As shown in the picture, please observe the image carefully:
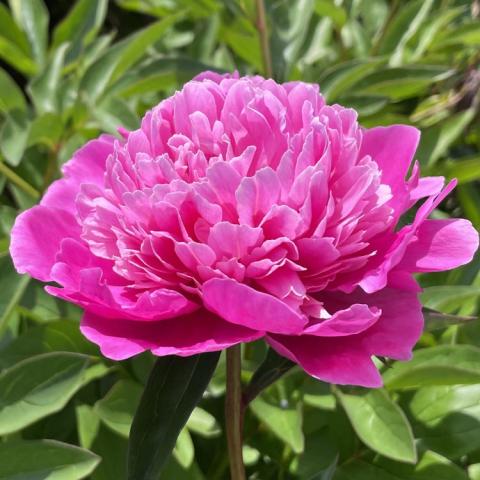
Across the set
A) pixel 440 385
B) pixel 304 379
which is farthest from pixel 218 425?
pixel 440 385

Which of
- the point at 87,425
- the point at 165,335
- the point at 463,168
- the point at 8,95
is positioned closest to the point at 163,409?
the point at 165,335

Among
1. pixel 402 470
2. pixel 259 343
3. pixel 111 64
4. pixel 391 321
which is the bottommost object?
pixel 402 470

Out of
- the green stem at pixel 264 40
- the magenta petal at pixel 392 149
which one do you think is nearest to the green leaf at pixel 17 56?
the green stem at pixel 264 40

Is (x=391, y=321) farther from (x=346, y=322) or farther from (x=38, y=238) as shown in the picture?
(x=38, y=238)

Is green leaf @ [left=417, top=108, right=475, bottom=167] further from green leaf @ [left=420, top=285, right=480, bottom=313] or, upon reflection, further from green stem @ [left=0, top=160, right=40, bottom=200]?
green stem @ [left=0, top=160, right=40, bottom=200]

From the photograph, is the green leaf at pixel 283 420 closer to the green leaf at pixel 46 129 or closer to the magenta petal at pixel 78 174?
the magenta petal at pixel 78 174

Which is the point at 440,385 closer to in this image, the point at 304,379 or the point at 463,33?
the point at 304,379
